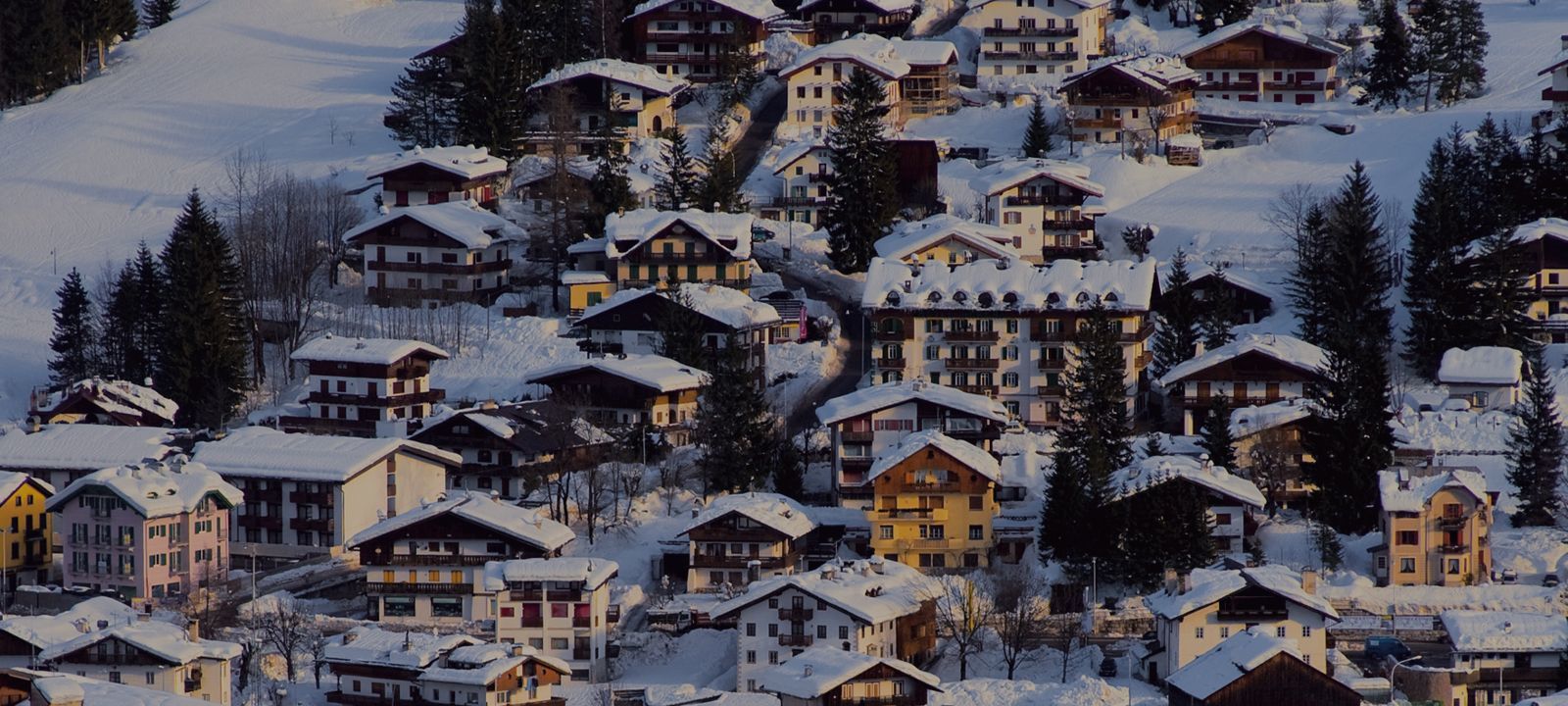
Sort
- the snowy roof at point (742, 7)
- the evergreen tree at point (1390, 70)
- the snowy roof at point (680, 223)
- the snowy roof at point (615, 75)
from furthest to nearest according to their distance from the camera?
the snowy roof at point (742, 7) < the evergreen tree at point (1390, 70) < the snowy roof at point (615, 75) < the snowy roof at point (680, 223)

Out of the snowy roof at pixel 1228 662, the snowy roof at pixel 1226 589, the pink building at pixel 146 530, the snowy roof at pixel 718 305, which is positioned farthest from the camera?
the snowy roof at pixel 718 305

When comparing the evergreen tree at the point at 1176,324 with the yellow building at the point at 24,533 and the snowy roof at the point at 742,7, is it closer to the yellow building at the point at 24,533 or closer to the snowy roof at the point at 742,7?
the snowy roof at the point at 742,7

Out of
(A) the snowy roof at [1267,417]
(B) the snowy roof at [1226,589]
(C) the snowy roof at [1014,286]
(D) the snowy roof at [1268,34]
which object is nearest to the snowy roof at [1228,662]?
(B) the snowy roof at [1226,589]

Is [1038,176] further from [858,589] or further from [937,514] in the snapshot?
[858,589]

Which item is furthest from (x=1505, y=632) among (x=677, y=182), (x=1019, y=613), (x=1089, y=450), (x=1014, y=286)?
(x=677, y=182)

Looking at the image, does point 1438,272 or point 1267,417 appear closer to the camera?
point 1267,417
